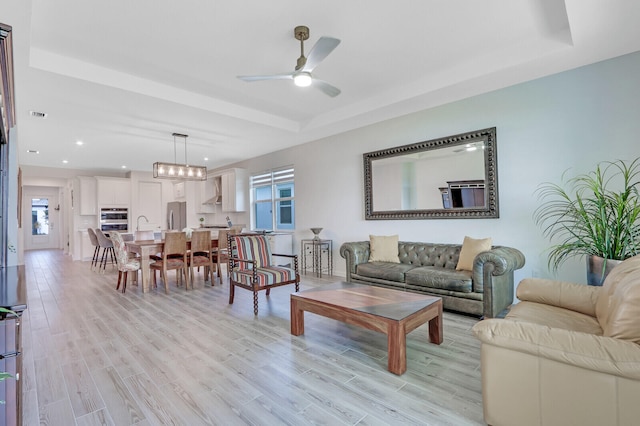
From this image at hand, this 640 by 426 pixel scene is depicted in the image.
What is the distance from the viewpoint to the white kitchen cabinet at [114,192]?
9.01 meters

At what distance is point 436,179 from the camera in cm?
446

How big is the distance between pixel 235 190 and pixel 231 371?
20.6 ft

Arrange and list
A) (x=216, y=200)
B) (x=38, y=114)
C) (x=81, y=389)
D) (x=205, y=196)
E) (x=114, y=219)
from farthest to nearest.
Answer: (x=114, y=219), (x=205, y=196), (x=216, y=200), (x=38, y=114), (x=81, y=389)

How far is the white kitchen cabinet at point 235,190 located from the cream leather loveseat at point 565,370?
23.7 ft

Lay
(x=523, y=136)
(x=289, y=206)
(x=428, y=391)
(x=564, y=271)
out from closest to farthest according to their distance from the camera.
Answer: (x=428, y=391) → (x=564, y=271) → (x=523, y=136) → (x=289, y=206)

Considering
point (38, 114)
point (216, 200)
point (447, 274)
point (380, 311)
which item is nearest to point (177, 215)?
point (216, 200)

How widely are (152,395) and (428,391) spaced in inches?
70.6

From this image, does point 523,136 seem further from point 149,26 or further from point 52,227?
point 52,227

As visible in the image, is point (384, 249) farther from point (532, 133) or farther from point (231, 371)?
point (231, 371)

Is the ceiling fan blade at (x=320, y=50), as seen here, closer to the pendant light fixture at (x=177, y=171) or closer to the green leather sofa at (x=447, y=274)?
the green leather sofa at (x=447, y=274)

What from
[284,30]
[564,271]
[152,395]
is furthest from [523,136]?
[152,395]

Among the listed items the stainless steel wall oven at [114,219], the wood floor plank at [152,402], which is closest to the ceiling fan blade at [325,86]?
the wood floor plank at [152,402]

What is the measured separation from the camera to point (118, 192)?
30.6 feet

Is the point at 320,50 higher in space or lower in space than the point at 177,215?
higher
